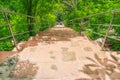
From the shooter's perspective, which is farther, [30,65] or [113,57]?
[113,57]

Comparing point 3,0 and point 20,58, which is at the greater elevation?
point 3,0

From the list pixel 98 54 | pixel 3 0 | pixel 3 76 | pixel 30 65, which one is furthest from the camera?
pixel 3 0

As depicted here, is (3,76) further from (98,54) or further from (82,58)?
(98,54)

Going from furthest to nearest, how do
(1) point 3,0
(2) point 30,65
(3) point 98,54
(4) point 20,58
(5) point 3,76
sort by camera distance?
(1) point 3,0 → (3) point 98,54 → (4) point 20,58 → (2) point 30,65 → (5) point 3,76

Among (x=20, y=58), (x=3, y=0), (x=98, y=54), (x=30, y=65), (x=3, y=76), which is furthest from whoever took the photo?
(x=3, y=0)

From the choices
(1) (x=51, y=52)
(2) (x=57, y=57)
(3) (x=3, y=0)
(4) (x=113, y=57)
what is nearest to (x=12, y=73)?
(2) (x=57, y=57)

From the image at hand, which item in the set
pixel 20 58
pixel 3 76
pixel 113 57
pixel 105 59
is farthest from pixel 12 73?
pixel 113 57

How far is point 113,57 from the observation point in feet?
12.0

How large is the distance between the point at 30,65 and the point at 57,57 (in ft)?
2.06

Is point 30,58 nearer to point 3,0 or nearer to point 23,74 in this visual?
point 23,74

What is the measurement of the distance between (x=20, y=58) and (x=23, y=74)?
28.2 inches

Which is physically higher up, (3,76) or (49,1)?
(49,1)

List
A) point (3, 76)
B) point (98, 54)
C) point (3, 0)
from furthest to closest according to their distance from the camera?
point (3, 0), point (98, 54), point (3, 76)

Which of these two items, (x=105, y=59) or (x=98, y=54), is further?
(x=98, y=54)
